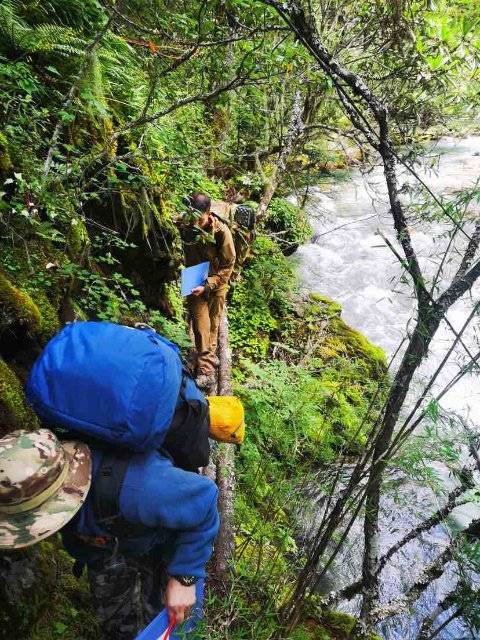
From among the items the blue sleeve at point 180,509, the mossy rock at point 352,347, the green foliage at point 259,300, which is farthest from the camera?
the mossy rock at point 352,347

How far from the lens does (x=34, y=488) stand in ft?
4.92

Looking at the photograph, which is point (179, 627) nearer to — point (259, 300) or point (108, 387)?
point (108, 387)

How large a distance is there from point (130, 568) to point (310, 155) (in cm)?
1129

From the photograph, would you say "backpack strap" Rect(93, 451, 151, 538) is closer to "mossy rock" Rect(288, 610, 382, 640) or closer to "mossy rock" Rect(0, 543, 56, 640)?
"mossy rock" Rect(0, 543, 56, 640)

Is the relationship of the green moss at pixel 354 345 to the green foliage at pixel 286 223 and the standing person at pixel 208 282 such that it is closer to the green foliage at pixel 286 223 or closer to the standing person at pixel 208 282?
the green foliage at pixel 286 223

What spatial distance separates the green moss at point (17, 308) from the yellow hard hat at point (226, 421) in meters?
1.32

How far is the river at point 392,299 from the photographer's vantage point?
14.7 feet

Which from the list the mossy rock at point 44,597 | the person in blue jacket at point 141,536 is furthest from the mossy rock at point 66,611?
the person in blue jacket at point 141,536

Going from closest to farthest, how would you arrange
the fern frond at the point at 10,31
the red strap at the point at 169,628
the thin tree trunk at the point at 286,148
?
1. the red strap at the point at 169,628
2. the fern frond at the point at 10,31
3. the thin tree trunk at the point at 286,148

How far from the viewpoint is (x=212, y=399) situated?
2.41m

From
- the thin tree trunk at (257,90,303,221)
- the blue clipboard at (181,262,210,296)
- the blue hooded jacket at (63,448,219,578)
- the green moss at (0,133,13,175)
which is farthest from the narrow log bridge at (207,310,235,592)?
the thin tree trunk at (257,90,303,221)

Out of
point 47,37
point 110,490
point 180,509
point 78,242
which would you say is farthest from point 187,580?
point 47,37

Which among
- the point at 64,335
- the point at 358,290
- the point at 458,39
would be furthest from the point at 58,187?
the point at 358,290

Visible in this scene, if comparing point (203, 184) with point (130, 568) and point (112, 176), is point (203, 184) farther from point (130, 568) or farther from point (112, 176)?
point (130, 568)
